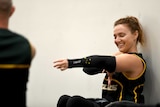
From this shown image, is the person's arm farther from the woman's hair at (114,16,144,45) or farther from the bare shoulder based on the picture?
the woman's hair at (114,16,144,45)

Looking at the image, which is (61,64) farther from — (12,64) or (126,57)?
(12,64)

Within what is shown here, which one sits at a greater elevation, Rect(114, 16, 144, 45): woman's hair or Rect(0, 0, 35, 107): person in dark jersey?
Rect(114, 16, 144, 45): woman's hair

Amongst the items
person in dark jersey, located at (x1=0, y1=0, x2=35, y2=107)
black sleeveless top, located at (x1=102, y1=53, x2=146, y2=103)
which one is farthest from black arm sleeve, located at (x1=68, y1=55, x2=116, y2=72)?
person in dark jersey, located at (x1=0, y1=0, x2=35, y2=107)

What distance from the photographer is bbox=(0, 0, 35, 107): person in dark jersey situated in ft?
2.71

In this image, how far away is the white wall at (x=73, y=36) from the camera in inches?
57.4

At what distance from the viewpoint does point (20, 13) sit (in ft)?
6.89

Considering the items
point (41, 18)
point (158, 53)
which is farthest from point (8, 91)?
point (41, 18)

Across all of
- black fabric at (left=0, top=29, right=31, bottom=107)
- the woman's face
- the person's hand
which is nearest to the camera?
black fabric at (left=0, top=29, right=31, bottom=107)

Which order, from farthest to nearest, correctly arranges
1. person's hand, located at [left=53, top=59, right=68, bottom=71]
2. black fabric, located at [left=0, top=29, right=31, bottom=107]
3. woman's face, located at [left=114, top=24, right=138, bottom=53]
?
woman's face, located at [left=114, top=24, right=138, bottom=53] → person's hand, located at [left=53, top=59, right=68, bottom=71] → black fabric, located at [left=0, top=29, right=31, bottom=107]

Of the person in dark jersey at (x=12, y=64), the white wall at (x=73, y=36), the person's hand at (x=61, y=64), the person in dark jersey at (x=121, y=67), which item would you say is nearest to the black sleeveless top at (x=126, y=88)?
the person in dark jersey at (x=121, y=67)

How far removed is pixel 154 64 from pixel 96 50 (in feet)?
1.50

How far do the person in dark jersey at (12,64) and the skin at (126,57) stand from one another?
1.25ft

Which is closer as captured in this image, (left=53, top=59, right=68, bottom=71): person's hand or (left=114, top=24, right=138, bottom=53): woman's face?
(left=53, top=59, right=68, bottom=71): person's hand

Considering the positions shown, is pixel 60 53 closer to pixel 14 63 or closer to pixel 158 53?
pixel 158 53
